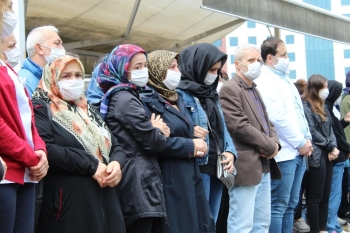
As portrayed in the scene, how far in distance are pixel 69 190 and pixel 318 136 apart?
3.72 meters

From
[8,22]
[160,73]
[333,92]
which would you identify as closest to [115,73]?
[160,73]

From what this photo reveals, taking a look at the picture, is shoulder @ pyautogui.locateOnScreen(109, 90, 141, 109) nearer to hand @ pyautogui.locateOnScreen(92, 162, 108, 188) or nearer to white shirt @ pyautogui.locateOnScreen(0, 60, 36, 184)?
hand @ pyautogui.locateOnScreen(92, 162, 108, 188)

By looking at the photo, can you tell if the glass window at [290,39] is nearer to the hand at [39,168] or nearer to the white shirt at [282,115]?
the white shirt at [282,115]

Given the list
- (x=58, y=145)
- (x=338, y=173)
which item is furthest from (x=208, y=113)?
(x=338, y=173)

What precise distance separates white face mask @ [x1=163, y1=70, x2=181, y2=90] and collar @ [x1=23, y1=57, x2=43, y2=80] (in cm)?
94

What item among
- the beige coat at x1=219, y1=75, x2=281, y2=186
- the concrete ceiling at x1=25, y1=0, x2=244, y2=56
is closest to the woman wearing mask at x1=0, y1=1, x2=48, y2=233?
the beige coat at x1=219, y1=75, x2=281, y2=186

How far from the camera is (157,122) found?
12.6 ft

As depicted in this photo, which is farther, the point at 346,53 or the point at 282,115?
the point at 346,53

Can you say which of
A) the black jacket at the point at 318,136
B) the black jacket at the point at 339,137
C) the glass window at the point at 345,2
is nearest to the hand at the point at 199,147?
the black jacket at the point at 318,136

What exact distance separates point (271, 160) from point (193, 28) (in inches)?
220

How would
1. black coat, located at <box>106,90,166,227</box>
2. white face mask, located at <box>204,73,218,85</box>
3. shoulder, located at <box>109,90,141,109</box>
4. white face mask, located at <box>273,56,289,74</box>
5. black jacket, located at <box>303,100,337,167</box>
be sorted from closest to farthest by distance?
black coat, located at <box>106,90,166,227</box> → shoulder, located at <box>109,90,141,109</box> → white face mask, located at <box>204,73,218,85</box> → white face mask, located at <box>273,56,289,74</box> → black jacket, located at <box>303,100,337,167</box>

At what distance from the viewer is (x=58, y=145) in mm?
3168

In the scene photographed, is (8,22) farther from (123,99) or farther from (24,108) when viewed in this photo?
(123,99)

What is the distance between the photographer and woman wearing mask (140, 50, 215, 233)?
3828 millimetres
